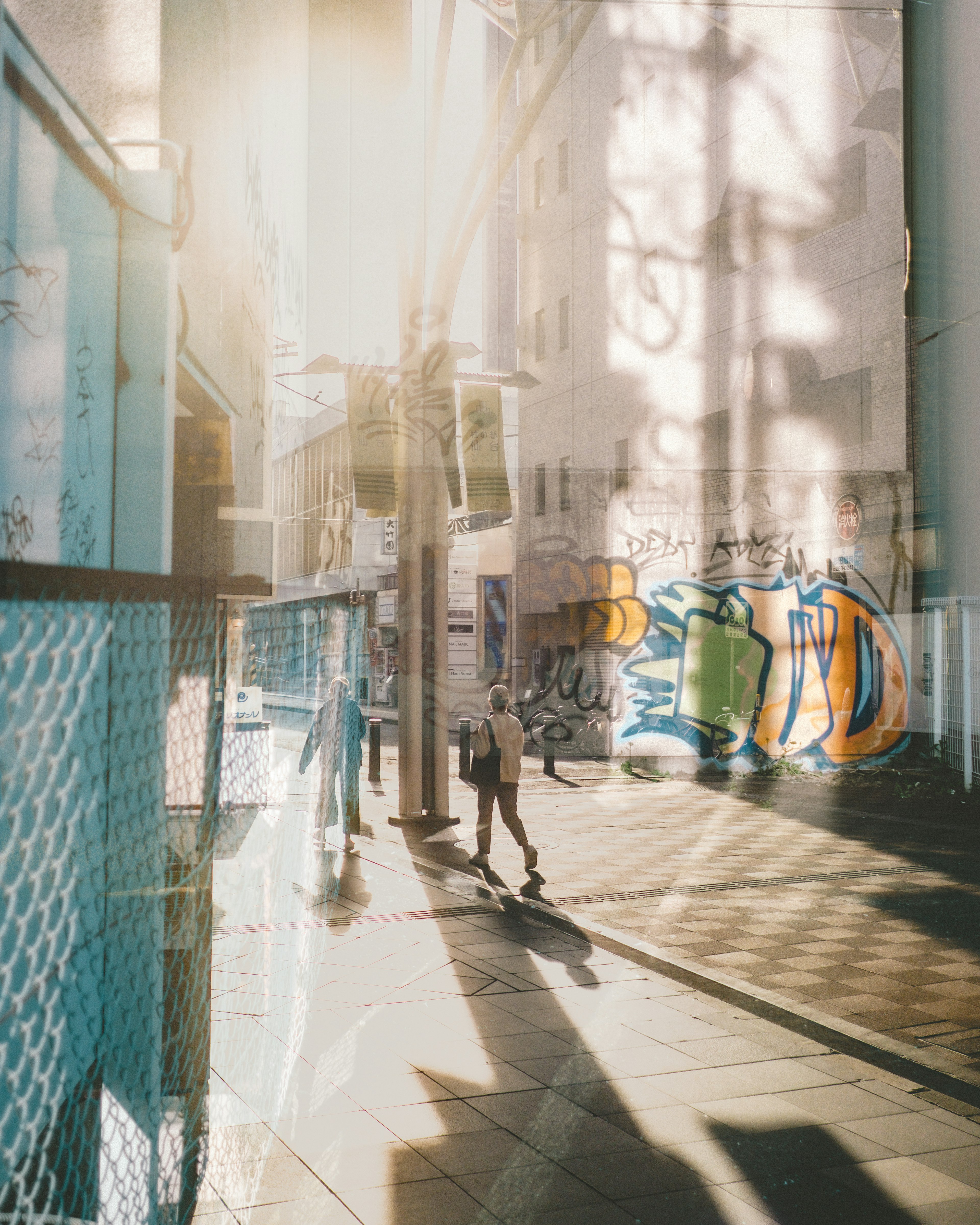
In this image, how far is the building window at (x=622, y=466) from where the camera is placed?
18688 mm

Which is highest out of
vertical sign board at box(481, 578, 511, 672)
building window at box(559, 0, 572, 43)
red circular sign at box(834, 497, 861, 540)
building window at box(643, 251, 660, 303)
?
building window at box(559, 0, 572, 43)

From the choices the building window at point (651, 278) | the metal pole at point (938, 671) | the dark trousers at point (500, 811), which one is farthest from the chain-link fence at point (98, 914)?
the building window at point (651, 278)

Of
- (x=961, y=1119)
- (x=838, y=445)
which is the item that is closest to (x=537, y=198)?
(x=838, y=445)

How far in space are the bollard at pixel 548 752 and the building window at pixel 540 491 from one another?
4.33 meters

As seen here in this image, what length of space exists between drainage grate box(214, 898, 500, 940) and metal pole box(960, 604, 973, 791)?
8.04m

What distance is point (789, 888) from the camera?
8.33 meters

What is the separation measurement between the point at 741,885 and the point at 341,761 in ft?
11.6

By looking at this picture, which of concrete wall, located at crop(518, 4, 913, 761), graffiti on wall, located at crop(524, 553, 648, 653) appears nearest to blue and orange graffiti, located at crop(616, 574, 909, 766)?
concrete wall, located at crop(518, 4, 913, 761)

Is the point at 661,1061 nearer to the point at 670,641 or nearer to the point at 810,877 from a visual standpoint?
the point at 810,877

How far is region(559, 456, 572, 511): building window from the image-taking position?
1975 cm

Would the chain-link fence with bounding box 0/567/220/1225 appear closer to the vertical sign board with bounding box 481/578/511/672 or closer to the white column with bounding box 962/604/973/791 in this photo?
the white column with bounding box 962/604/973/791

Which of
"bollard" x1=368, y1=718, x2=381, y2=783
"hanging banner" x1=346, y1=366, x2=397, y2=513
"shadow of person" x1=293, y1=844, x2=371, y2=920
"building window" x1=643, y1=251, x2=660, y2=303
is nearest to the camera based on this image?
"shadow of person" x1=293, y1=844, x2=371, y2=920

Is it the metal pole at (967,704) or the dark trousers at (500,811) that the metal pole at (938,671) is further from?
the dark trousers at (500,811)

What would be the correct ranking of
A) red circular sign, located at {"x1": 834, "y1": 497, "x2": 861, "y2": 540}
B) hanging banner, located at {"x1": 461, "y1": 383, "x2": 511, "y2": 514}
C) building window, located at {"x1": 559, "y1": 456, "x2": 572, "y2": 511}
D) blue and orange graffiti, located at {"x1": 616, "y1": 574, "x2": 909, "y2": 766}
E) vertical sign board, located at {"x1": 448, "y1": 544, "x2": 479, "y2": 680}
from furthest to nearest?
Result: 1. vertical sign board, located at {"x1": 448, "y1": 544, "x2": 479, "y2": 680}
2. building window, located at {"x1": 559, "y1": 456, "x2": 572, "y2": 511}
3. red circular sign, located at {"x1": 834, "y1": 497, "x2": 861, "y2": 540}
4. blue and orange graffiti, located at {"x1": 616, "y1": 574, "x2": 909, "y2": 766}
5. hanging banner, located at {"x1": 461, "y1": 383, "x2": 511, "y2": 514}
